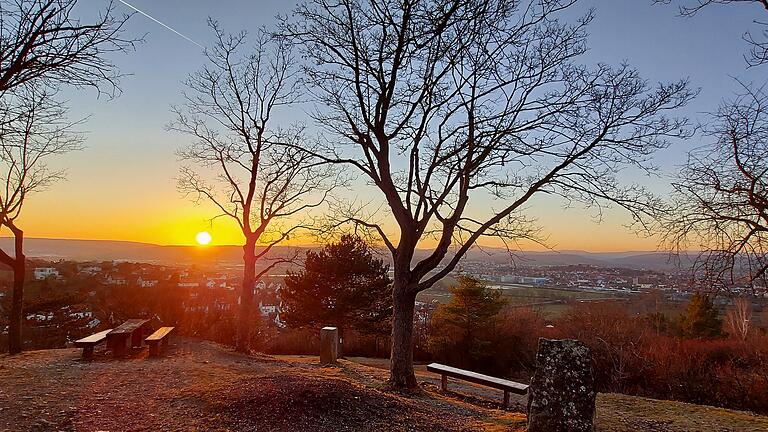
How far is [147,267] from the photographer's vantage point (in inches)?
1150

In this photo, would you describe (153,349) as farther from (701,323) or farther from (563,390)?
(701,323)

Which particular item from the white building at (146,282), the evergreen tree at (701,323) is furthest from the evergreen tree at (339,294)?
the evergreen tree at (701,323)

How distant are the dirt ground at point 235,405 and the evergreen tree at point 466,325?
14.8m

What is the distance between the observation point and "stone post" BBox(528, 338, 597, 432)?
548cm

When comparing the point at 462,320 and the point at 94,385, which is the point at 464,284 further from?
the point at 94,385

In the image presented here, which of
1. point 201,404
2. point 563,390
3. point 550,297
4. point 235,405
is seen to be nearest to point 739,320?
point 550,297

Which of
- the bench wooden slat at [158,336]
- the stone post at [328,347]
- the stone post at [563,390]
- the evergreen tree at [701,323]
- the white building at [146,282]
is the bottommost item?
the evergreen tree at [701,323]

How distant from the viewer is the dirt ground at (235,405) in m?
5.43

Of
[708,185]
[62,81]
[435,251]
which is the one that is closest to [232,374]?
[435,251]

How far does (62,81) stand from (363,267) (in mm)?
19240

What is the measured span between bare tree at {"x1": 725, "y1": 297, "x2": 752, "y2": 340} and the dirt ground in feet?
69.4

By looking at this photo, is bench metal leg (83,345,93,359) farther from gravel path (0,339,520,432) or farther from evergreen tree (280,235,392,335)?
evergreen tree (280,235,392,335)

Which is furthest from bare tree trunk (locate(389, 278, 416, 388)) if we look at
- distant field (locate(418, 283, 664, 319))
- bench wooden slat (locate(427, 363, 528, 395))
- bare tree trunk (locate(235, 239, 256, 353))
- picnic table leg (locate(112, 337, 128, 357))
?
distant field (locate(418, 283, 664, 319))

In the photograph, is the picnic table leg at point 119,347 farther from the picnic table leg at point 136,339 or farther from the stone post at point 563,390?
the stone post at point 563,390
